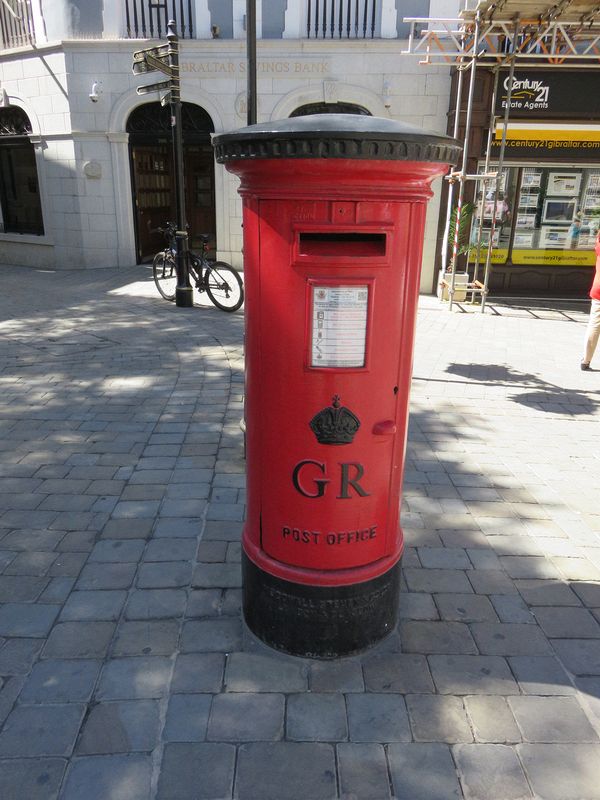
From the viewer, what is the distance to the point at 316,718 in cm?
241

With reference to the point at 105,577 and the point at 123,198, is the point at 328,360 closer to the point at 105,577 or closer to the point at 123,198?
the point at 105,577

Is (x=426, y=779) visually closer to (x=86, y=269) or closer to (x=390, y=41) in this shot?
(x=390, y=41)

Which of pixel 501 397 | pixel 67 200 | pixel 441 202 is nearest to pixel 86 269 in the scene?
pixel 67 200

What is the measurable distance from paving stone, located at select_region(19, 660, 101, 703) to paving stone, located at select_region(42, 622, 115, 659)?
49mm

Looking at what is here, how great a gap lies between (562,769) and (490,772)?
0.85 feet

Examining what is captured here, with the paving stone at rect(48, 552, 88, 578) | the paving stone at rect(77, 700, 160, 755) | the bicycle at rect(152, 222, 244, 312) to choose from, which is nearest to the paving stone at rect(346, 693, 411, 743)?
the paving stone at rect(77, 700, 160, 755)

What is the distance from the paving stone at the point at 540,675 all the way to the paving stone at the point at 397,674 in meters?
0.39

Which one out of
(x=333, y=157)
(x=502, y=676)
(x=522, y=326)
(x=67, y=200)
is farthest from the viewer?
(x=67, y=200)

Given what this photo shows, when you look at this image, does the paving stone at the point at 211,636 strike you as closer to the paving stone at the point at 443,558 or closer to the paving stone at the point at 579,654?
the paving stone at the point at 443,558

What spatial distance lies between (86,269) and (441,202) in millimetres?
7777

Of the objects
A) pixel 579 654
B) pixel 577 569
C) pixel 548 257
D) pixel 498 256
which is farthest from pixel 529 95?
pixel 579 654

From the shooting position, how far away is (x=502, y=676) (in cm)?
264

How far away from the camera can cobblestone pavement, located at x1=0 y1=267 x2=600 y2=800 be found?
2217 mm

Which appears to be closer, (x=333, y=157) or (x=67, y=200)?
(x=333, y=157)
